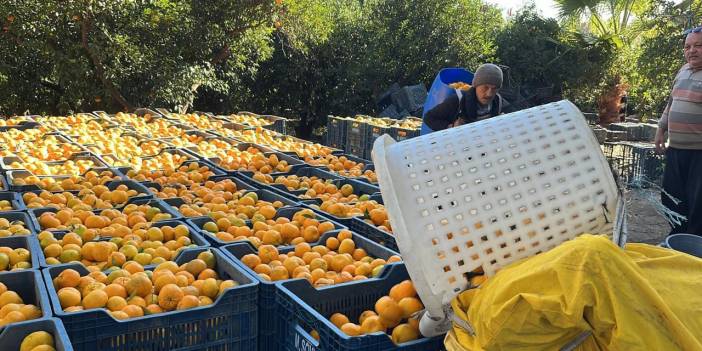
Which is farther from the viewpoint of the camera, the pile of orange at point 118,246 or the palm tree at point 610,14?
the palm tree at point 610,14

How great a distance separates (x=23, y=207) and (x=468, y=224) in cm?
305

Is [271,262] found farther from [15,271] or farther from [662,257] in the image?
[662,257]

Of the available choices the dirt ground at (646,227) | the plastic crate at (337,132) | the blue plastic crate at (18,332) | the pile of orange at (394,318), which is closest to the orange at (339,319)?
the pile of orange at (394,318)

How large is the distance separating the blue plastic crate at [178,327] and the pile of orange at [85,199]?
4.36ft

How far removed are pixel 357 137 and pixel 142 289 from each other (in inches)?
234

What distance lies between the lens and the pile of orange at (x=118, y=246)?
2.96 metres

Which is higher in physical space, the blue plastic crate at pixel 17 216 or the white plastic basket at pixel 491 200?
the white plastic basket at pixel 491 200

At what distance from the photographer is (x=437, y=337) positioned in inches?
84.7

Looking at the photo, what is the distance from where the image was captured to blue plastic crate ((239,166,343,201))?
14.6 ft

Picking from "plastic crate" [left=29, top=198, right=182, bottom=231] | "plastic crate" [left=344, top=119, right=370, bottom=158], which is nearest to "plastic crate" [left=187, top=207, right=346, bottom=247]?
"plastic crate" [left=29, top=198, right=182, bottom=231]

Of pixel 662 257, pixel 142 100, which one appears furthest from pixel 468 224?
pixel 142 100

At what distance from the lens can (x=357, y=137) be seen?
836 cm

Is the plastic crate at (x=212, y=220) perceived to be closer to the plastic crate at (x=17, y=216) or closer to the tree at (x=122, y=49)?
the plastic crate at (x=17, y=216)

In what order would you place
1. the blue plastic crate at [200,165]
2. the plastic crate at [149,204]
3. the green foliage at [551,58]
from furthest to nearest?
the green foliage at [551,58] → the blue plastic crate at [200,165] → the plastic crate at [149,204]
